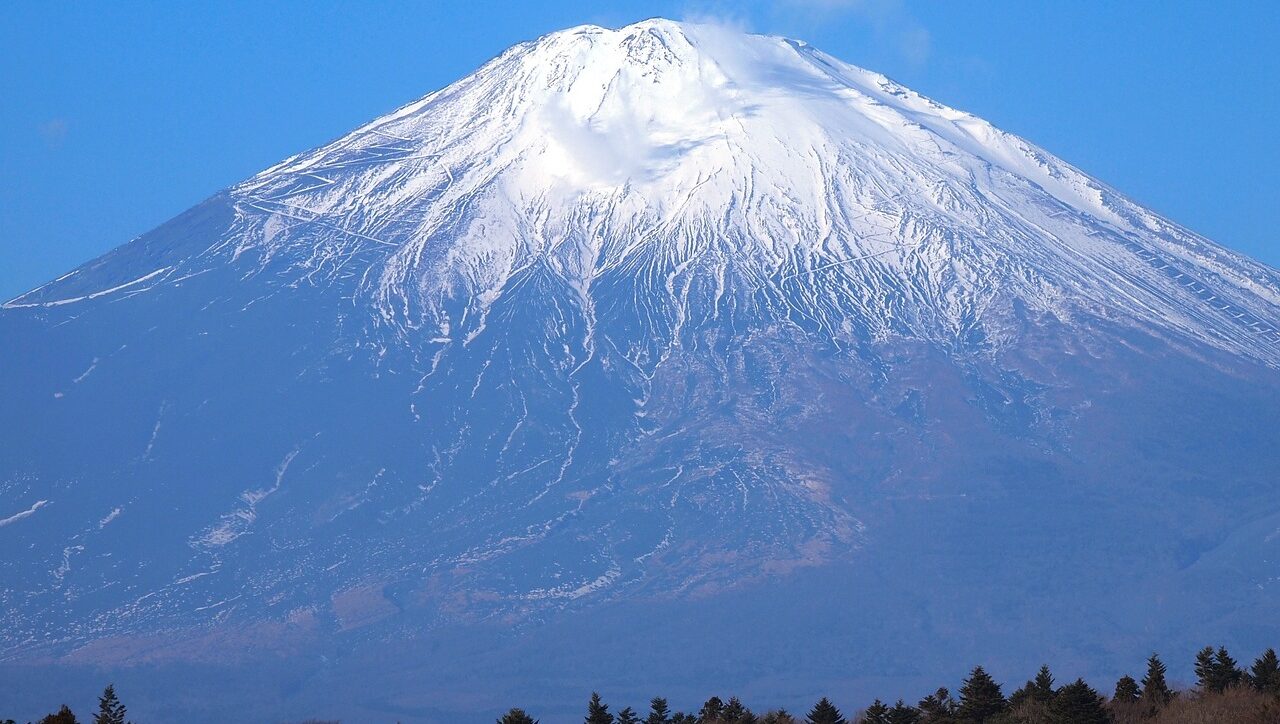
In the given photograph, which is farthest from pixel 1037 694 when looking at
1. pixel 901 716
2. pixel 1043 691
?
pixel 901 716

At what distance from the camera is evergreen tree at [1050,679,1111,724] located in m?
35.0

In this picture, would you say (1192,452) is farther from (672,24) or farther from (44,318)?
(44,318)

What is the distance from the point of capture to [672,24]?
152 m

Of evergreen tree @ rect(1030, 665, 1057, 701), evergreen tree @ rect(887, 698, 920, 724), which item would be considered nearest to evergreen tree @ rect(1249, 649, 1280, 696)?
evergreen tree @ rect(1030, 665, 1057, 701)

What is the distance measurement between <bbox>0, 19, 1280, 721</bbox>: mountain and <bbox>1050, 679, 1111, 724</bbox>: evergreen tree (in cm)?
5429

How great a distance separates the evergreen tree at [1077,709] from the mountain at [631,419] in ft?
178

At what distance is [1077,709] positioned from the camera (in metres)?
35.3

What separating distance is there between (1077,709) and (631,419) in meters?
76.6

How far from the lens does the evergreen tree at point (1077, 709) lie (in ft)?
115

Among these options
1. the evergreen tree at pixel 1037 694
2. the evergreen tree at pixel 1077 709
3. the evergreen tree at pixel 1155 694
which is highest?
the evergreen tree at pixel 1037 694

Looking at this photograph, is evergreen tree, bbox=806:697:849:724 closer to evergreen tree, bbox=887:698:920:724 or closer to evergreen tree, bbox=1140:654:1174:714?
evergreen tree, bbox=887:698:920:724

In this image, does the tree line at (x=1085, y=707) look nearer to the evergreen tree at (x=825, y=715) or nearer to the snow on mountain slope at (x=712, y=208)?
the evergreen tree at (x=825, y=715)

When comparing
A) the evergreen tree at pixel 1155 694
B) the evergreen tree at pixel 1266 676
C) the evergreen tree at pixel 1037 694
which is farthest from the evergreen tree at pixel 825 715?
the evergreen tree at pixel 1266 676

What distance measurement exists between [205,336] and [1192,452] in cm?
6164
